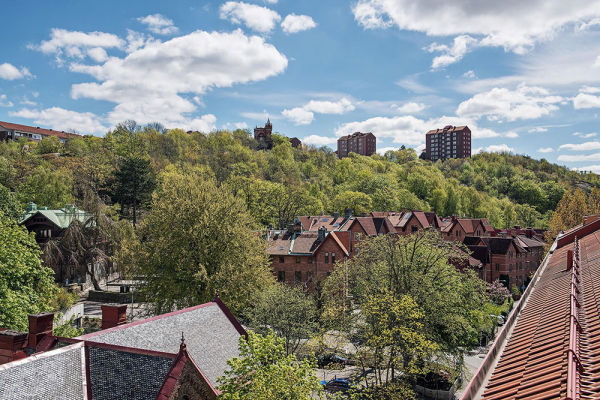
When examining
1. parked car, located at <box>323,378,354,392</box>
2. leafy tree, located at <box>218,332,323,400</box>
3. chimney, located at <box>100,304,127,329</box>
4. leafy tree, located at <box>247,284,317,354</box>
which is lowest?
parked car, located at <box>323,378,354,392</box>

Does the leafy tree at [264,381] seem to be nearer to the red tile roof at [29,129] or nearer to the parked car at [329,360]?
the parked car at [329,360]

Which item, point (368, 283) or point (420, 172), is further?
point (420, 172)

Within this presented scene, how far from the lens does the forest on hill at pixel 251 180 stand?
69438 millimetres

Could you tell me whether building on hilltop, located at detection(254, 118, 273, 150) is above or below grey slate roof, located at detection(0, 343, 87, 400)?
above

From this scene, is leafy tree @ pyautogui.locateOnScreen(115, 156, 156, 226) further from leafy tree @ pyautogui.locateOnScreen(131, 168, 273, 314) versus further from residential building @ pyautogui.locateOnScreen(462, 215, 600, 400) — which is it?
residential building @ pyautogui.locateOnScreen(462, 215, 600, 400)

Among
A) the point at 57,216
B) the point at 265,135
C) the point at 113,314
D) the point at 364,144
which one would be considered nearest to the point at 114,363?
the point at 113,314

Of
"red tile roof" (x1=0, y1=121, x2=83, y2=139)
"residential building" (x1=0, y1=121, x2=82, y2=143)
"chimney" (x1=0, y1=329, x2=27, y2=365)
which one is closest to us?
"chimney" (x1=0, y1=329, x2=27, y2=365)

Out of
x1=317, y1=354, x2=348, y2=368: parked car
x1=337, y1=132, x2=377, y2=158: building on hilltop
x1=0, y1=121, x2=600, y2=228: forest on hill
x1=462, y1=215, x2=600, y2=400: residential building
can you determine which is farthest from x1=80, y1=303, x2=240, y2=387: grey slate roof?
x1=337, y1=132, x2=377, y2=158: building on hilltop

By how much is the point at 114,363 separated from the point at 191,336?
149 inches

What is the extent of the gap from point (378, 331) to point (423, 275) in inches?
250

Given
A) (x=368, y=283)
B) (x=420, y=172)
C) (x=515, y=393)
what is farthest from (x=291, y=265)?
(x=420, y=172)

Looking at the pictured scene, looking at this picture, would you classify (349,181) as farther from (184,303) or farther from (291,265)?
(184,303)

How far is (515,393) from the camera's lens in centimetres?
564

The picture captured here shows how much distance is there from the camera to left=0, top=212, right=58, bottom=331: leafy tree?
73.9 feet
